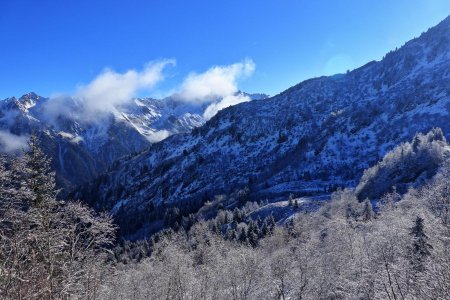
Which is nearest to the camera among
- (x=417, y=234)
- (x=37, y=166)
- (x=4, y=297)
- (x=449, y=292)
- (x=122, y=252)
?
(x=4, y=297)

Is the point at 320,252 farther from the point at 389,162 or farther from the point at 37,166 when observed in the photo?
the point at 389,162

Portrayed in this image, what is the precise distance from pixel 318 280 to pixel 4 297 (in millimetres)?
45419

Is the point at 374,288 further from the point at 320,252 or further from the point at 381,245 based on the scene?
the point at 320,252

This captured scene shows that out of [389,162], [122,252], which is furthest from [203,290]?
[389,162]

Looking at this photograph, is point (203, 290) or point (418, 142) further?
point (418, 142)

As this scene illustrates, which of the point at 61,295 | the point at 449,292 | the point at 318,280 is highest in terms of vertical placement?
the point at 61,295

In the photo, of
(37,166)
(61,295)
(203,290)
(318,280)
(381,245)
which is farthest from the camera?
(203,290)

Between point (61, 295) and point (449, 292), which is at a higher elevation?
point (61, 295)

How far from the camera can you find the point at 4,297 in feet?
32.9

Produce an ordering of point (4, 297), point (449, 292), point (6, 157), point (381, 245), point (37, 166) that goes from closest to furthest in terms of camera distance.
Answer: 1. point (4, 297)
2. point (449, 292)
3. point (6, 157)
4. point (37, 166)
5. point (381, 245)

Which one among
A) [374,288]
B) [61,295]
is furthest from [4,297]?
[374,288]

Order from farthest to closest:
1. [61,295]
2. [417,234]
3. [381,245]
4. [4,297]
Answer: [417,234] < [381,245] < [61,295] < [4,297]

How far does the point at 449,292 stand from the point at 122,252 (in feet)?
464

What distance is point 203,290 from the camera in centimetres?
5550
